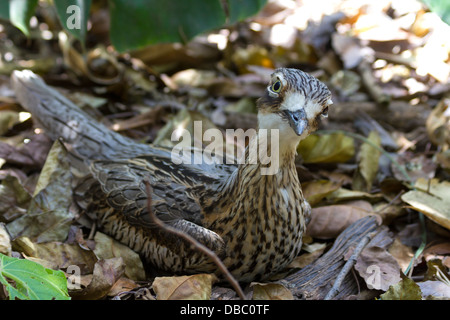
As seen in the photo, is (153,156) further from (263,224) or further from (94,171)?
(263,224)

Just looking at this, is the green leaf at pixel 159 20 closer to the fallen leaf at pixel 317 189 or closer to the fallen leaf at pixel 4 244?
the fallen leaf at pixel 317 189

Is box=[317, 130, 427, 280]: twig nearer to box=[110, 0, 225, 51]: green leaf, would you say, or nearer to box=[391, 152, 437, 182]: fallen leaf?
box=[391, 152, 437, 182]: fallen leaf

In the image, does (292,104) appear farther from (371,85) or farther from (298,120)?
(371,85)

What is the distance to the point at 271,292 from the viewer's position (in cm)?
285

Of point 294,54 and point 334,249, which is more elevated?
point 294,54

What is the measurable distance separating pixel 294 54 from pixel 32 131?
2723 millimetres

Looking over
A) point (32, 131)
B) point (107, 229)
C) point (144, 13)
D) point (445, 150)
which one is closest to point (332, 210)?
point (445, 150)

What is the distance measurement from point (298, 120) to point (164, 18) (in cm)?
223

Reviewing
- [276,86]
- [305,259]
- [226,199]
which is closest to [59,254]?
[226,199]

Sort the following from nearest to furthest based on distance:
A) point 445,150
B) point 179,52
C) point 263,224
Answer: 1. point 263,224
2. point 445,150
3. point 179,52

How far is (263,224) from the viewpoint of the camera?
9.88ft

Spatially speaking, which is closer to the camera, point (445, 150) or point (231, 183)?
point (231, 183)

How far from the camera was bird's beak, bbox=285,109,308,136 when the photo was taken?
8.12 feet

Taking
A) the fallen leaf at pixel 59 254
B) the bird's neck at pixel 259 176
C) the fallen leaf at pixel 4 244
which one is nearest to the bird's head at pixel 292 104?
the bird's neck at pixel 259 176
